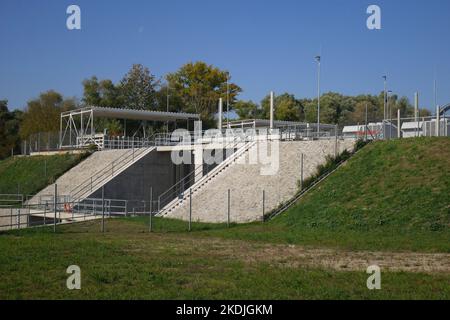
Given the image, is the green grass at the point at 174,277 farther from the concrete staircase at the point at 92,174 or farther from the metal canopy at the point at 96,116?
the metal canopy at the point at 96,116

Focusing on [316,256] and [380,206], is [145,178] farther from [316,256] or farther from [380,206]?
[316,256]

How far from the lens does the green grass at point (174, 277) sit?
1095 cm

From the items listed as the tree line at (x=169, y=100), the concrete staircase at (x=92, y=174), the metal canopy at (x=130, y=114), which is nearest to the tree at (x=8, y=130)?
the tree line at (x=169, y=100)

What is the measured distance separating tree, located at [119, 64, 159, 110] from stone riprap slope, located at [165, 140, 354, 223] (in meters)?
46.3

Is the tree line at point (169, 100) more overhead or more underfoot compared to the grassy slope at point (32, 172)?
more overhead

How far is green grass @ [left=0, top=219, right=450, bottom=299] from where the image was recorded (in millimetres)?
10953

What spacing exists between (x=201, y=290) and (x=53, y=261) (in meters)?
5.52

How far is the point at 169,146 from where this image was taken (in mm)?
45125

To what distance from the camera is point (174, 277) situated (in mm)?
12867

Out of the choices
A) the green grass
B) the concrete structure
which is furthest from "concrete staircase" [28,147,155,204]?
the green grass

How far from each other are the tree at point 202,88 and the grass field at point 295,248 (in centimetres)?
5063
